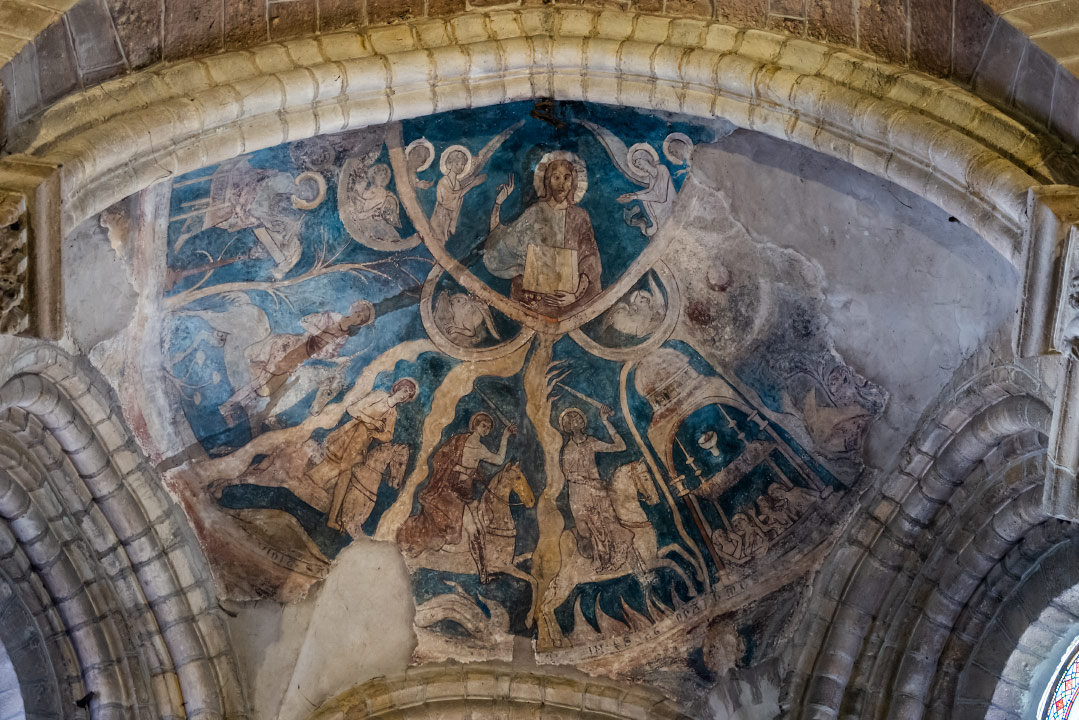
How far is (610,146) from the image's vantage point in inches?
287

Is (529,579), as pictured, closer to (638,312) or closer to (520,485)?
(520,485)

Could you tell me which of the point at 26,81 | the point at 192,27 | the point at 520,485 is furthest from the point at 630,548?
the point at 26,81

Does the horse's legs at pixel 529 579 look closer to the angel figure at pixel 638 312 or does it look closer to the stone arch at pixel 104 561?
the angel figure at pixel 638 312

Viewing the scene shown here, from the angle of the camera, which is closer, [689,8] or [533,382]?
[689,8]

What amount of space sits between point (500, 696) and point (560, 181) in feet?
9.03

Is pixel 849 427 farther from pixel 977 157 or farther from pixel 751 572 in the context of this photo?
pixel 977 157

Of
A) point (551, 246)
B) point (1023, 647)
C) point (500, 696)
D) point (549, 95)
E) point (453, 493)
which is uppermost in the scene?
point (549, 95)

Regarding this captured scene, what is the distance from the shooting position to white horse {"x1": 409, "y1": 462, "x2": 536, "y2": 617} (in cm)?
770

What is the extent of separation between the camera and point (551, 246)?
753 centimetres

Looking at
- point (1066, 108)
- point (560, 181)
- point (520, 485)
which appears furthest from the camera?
point (520, 485)

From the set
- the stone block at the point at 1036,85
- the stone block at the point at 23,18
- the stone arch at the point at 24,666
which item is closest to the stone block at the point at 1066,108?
the stone block at the point at 1036,85

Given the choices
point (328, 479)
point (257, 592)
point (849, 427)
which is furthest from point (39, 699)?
point (849, 427)

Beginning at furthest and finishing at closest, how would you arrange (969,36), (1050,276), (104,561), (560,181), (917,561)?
(560,181) < (917,561) < (104,561) < (969,36) < (1050,276)

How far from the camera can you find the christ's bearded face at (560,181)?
7.38 metres
